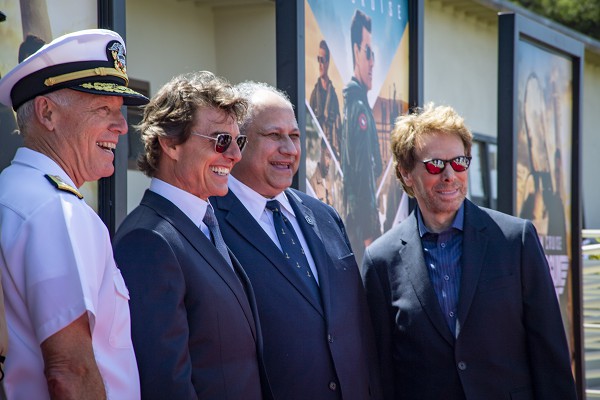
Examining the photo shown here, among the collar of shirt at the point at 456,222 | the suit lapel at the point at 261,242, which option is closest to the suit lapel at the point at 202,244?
the suit lapel at the point at 261,242

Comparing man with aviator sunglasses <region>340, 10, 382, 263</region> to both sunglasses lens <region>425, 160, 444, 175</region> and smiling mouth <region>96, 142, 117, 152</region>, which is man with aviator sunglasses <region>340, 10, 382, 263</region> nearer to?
sunglasses lens <region>425, 160, 444, 175</region>

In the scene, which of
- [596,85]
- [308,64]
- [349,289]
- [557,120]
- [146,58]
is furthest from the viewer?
[596,85]

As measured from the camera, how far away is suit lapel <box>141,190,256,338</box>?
3.04m

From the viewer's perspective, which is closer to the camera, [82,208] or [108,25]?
[82,208]

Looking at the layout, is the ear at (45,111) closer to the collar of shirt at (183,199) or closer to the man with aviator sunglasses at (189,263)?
the man with aviator sunglasses at (189,263)

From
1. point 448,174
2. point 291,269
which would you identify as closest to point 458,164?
point 448,174

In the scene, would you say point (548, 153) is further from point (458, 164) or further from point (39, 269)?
point (39, 269)

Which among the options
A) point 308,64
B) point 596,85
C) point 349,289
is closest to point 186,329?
point 349,289

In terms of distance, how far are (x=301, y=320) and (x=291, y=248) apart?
0.29 metres

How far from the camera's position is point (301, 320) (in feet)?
11.3

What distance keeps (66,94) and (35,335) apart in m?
0.66

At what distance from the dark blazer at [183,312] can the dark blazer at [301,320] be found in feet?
0.87

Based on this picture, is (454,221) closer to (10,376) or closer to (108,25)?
(108,25)

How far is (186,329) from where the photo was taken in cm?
286
